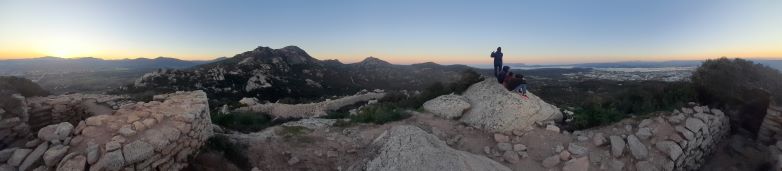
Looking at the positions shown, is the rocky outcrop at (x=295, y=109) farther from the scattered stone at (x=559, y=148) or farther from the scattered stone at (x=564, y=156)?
the scattered stone at (x=564, y=156)

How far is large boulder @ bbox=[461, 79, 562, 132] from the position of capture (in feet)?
33.2

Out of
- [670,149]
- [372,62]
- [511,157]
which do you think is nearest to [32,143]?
[511,157]

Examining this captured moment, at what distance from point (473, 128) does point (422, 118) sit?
172 centimetres

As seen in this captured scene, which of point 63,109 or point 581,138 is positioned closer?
point 581,138

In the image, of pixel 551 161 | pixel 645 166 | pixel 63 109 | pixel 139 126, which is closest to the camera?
pixel 139 126

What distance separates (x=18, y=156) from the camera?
5.82 m

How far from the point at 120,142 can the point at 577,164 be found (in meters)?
8.99

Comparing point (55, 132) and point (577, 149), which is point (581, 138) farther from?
point (55, 132)

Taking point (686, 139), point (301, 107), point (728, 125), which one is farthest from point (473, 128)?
point (301, 107)

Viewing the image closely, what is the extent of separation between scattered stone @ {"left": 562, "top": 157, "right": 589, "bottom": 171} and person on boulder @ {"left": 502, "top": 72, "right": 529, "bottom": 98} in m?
3.37

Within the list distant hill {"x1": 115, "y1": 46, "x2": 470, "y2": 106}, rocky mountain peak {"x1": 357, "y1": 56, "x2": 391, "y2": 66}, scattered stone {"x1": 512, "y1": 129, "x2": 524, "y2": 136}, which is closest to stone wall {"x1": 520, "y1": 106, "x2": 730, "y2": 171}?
scattered stone {"x1": 512, "y1": 129, "x2": 524, "y2": 136}

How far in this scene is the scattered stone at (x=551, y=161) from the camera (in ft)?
27.8

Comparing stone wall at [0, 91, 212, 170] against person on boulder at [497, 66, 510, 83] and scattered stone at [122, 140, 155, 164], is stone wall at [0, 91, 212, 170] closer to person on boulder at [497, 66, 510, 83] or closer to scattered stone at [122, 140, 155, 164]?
scattered stone at [122, 140, 155, 164]

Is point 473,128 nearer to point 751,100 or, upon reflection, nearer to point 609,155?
point 609,155
